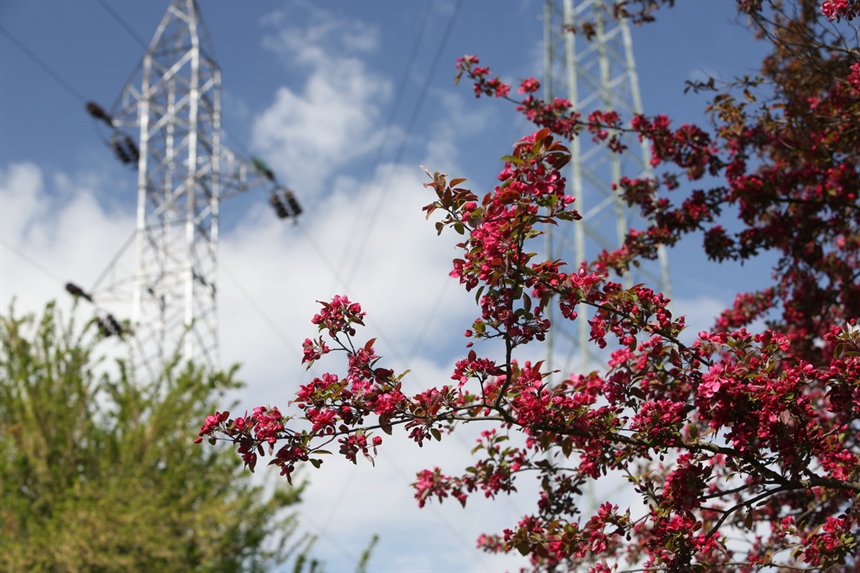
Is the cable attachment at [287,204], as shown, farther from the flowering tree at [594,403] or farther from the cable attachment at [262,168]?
the flowering tree at [594,403]

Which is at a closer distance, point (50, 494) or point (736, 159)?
point (736, 159)

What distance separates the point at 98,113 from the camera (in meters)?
14.0

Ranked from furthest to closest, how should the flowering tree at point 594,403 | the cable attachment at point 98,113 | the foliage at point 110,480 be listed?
the cable attachment at point 98,113 < the foliage at point 110,480 < the flowering tree at point 594,403

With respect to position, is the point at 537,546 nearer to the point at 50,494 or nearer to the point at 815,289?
the point at 815,289

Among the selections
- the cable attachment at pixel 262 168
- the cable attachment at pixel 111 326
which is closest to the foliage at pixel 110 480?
the cable attachment at pixel 111 326

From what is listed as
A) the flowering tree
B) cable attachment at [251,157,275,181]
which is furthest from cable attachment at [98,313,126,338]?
the flowering tree

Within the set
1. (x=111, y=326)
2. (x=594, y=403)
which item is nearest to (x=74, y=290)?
(x=111, y=326)

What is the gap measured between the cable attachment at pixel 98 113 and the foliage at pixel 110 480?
5556mm

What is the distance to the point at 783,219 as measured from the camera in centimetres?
482

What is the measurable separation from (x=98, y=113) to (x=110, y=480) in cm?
772

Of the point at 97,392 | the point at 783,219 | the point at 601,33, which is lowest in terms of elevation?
the point at 97,392

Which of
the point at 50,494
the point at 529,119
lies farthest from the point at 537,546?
the point at 50,494

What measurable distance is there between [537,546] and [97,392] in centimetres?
813

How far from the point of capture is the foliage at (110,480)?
7910 mm
